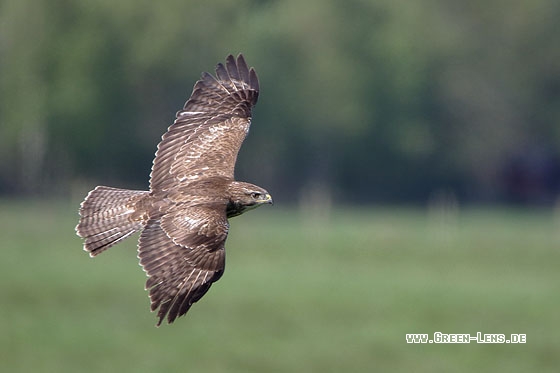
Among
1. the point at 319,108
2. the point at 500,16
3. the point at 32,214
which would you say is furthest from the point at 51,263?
the point at 500,16

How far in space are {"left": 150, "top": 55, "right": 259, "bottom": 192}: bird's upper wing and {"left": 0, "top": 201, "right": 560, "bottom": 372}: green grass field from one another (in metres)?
14.0

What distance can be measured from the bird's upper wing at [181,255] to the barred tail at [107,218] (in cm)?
39

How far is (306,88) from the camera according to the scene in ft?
185

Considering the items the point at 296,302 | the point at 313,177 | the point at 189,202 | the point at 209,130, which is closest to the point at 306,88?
the point at 313,177

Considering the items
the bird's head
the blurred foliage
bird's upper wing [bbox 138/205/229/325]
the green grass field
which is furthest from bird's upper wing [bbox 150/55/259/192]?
the blurred foliage

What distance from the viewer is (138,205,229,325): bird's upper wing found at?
10.0m

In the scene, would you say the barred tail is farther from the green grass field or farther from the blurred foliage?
the blurred foliage

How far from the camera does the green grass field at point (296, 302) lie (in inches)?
1084

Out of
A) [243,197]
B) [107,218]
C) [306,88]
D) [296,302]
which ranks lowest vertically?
[296,302]

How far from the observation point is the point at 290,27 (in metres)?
53.7

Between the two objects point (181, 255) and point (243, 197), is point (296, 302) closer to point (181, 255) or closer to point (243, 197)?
point (243, 197)

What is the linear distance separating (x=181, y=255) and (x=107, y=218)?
Answer: 4.08ft

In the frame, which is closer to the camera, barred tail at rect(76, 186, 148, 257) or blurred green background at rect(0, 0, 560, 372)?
barred tail at rect(76, 186, 148, 257)

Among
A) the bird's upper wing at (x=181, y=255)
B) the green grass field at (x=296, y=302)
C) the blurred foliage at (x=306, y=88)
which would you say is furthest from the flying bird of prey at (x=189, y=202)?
the blurred foliage at (x=306, y=88)
